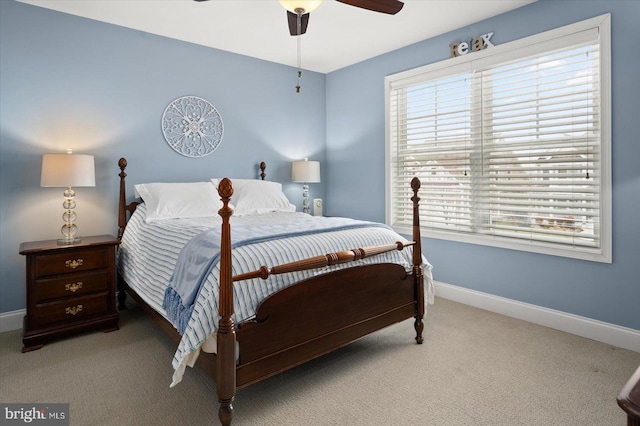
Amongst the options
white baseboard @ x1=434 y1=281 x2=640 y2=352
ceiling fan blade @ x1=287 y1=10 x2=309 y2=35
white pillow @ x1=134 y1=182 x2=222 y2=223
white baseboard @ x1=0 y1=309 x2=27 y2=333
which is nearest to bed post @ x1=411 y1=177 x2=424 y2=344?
white baseboard @ x1=434 y1=281 x2=640 y2=352

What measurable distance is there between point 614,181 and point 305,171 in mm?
2836

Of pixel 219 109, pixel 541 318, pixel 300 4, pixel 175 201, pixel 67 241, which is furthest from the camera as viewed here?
pixel 219 109

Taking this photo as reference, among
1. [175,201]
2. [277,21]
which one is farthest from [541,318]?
[277,21]

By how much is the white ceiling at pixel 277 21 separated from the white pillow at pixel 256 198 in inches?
55.9

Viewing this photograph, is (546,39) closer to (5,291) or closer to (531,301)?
(531,301)

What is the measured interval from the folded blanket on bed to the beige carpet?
1.51 feet

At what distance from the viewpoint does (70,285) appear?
9.13 ft

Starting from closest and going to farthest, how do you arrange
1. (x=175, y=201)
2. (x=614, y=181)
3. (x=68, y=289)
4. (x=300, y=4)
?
1. (x=300, y=4)
2. (x=614, y=181)
3. (x=68, y=289)
4. (x=175, y=201)

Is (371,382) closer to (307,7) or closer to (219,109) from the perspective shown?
(307,7)

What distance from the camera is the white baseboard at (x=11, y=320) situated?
116 inches

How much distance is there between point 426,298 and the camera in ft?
9.14

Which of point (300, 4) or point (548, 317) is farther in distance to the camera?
point (548, 317)
